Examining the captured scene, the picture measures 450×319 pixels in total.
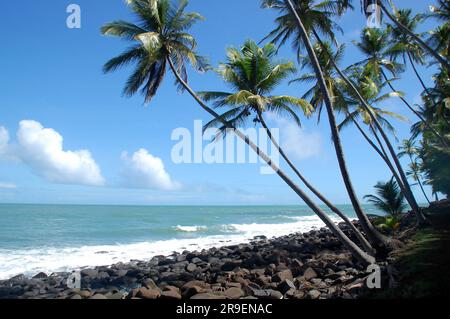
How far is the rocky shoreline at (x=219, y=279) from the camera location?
23.8 feet

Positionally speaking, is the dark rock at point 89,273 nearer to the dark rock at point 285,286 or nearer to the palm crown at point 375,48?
the dark rock at point 285,286

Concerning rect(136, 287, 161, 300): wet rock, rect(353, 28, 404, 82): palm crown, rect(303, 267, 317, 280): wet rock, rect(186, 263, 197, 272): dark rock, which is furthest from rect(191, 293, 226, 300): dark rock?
rect(353, 28, 404, 82): palm crown

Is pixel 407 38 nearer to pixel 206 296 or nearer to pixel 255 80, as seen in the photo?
pixel 255 80

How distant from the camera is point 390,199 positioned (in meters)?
17.3

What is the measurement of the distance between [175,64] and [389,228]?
36.9 feet

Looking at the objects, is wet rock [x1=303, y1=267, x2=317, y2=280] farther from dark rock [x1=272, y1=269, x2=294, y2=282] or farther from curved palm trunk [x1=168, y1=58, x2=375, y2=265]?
curved palm trunk [x1=168, y1=58, x2=375, y2=265]

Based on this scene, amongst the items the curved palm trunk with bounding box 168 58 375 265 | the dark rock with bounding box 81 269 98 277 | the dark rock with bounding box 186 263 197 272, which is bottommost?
the dark rock with bounding box 81 269 98 277

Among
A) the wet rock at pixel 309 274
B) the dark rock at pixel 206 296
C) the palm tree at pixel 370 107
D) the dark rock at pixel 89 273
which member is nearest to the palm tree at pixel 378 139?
the palm tree at pixel 370 107

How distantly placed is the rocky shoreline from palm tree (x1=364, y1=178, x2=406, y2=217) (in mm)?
5642

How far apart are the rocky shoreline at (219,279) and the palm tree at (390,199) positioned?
564 centimetres

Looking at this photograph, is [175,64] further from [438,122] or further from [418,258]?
[438,122]

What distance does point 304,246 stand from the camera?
14312 millimetres

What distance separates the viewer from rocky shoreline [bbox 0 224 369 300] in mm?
7254

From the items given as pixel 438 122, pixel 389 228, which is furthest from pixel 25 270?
A: pixel 438 122
